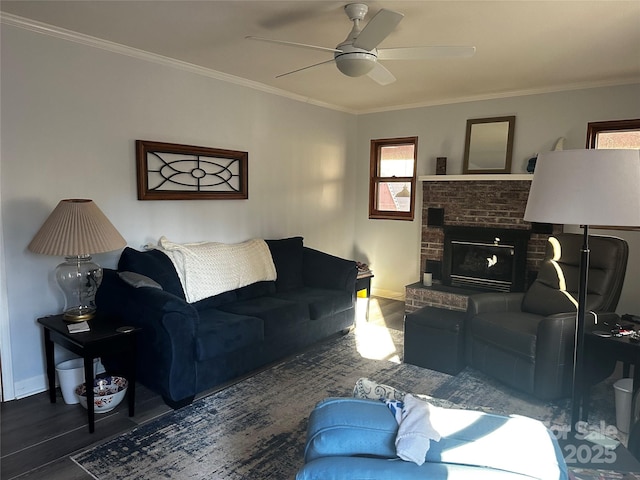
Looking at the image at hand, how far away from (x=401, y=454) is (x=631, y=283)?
4207mm

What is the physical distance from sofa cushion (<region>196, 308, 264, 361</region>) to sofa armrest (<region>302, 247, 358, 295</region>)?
48.6 inches

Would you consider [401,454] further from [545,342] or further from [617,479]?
[545,342]

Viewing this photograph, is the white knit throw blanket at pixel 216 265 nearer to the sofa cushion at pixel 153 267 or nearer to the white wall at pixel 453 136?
the sofa cushion at pixel 153 267

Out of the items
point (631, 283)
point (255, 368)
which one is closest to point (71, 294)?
point (255, 368)

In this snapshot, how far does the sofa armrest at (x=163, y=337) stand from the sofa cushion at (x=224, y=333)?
8 centimetres

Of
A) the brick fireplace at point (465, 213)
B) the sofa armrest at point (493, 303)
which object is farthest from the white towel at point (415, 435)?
the brick fireplace at point (465, 213)

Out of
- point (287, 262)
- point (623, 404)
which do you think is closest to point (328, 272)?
point (287, 262)

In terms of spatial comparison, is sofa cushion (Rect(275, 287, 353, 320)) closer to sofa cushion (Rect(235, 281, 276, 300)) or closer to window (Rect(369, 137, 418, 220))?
sofa cushion (Rect(235, 281, 276, 300))

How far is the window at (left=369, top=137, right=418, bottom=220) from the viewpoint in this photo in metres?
5.65

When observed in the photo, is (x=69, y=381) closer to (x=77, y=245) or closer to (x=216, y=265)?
(x=77, y=245)

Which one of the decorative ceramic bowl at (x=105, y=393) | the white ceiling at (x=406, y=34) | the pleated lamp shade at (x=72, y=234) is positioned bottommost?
the decorative ceramic bowl at (x=105, y=393)

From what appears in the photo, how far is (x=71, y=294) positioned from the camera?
286cm

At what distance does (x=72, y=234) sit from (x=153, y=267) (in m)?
0.73

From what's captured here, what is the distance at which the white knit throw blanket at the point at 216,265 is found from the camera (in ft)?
11.7
